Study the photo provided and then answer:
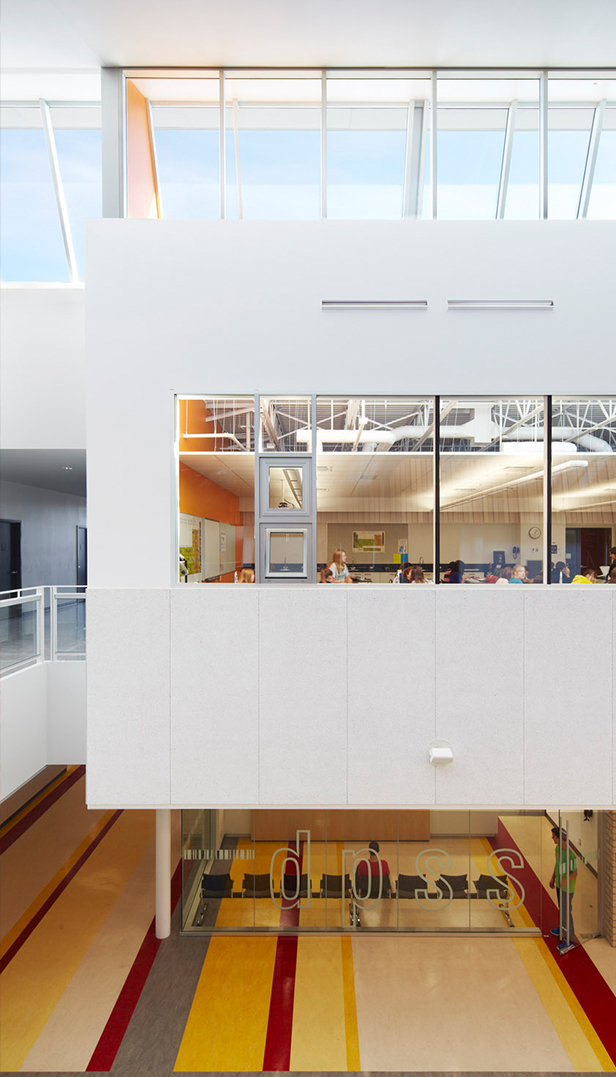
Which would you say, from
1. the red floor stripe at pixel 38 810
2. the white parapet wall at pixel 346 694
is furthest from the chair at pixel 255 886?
the red floor stripe at pixel 38 810

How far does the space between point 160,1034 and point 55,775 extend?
8375mm

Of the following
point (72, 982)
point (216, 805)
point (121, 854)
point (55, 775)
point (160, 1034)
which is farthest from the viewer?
point (55, 775)

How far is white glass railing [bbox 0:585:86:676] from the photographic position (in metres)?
7.29

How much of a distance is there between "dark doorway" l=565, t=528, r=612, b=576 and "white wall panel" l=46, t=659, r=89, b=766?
6749 millimetres

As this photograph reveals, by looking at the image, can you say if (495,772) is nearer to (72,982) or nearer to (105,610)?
(105,610)

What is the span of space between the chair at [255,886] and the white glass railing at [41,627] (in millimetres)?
4772

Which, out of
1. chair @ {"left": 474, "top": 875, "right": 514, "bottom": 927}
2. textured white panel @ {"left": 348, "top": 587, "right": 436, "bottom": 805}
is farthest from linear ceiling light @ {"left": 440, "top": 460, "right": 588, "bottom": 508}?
chair @ {"left": 474, "top": 875, "right": 514, "bottom": 927}

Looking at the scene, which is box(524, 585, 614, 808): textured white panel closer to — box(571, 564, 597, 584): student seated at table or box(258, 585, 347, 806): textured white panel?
box(571, 564, 597, 584): student seated at table

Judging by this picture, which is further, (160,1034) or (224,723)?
(160,1034)

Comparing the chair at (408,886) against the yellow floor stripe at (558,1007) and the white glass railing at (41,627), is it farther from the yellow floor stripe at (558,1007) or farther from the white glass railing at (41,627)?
the white glass railing at (41,627)

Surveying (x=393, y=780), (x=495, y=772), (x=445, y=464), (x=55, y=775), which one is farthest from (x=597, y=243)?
(x=55, y=775)

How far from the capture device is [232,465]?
573cm

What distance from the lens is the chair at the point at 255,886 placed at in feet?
30.0

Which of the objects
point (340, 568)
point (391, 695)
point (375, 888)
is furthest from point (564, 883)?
point (340, 568)
